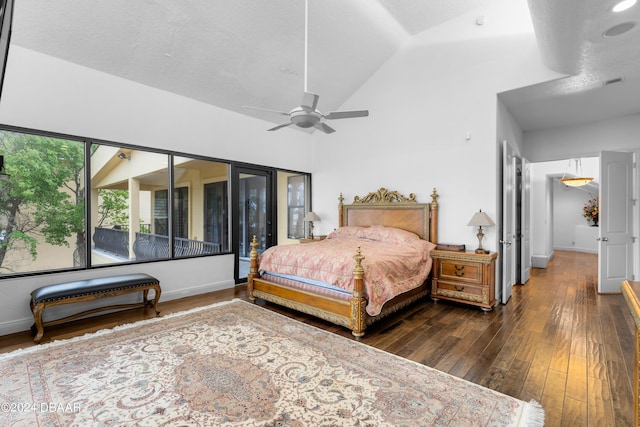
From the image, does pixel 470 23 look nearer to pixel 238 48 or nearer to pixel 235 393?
pixel 238 48

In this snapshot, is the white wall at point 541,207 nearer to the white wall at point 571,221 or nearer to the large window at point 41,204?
the white wall at point 571,221

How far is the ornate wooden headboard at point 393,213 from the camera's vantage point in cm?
481

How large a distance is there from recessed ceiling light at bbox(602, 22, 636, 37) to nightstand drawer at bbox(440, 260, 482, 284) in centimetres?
269

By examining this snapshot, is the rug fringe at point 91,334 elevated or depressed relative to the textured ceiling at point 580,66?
depressed

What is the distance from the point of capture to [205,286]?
4.86 meters

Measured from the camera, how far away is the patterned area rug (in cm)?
188

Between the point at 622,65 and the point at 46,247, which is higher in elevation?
the point at 622,65

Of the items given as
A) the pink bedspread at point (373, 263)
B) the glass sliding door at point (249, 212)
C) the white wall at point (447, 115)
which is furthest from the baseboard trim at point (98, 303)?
the white wall at point (447, 115)

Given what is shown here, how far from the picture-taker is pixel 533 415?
1.88 meters

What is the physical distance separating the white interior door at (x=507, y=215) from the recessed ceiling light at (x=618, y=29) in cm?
171

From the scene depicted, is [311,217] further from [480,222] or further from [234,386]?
[234,386]

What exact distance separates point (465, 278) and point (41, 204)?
5423 millimetres

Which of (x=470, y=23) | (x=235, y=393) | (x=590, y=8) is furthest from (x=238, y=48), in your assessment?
(x=235, y=393)

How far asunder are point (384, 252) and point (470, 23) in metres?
3.60
